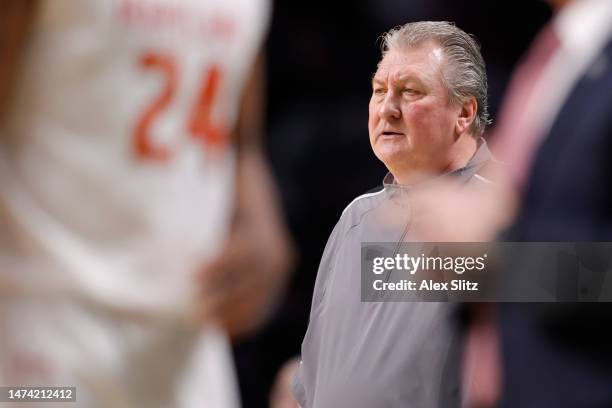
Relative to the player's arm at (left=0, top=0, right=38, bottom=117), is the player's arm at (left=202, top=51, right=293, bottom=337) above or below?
below

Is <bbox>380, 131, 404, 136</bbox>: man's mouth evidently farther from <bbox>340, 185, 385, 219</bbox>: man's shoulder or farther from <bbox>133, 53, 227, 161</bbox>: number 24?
<bbox>133, 53, 227, 161</bbox>: number 24

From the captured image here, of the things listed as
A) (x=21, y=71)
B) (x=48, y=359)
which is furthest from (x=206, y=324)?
(x=21, y=71)

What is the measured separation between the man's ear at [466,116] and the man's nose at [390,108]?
5 centimetres

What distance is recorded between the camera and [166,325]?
1.42m

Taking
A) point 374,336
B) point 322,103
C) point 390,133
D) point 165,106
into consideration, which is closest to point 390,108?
point 390,133

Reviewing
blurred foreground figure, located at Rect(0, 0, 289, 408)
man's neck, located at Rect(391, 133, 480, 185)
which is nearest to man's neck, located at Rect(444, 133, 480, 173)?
man's neck, located at Rect(391, 133, 480, 185)

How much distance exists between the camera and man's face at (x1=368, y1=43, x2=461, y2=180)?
1.04 metres

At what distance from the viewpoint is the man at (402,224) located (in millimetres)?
1038

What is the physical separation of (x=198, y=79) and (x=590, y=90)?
1.96 feet

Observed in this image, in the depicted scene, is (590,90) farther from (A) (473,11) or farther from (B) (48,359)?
(B) (48,359)

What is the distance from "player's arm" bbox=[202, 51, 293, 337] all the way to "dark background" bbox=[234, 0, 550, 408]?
0.03 metres

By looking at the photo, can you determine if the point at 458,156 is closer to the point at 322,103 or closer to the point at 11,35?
the point at 11,35

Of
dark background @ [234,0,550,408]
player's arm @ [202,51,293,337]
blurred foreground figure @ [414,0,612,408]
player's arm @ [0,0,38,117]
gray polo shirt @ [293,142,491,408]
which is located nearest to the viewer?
blurred foreground figure @ [414,0,612,408]

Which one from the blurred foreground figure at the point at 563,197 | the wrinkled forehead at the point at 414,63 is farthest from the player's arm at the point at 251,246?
the blurred foreground figure at the point at 563,197
